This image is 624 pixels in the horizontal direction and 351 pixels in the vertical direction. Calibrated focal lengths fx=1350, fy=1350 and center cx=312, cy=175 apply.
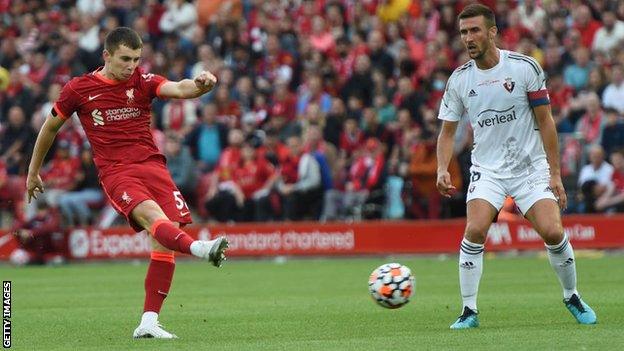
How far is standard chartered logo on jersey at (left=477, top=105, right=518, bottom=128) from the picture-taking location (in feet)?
35.0

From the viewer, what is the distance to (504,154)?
10.7 m

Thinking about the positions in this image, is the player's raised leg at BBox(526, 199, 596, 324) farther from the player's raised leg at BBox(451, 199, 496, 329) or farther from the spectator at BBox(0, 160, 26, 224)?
the spectator at BBox(0, 160, 26, 224)

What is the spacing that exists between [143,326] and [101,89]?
6.25ft

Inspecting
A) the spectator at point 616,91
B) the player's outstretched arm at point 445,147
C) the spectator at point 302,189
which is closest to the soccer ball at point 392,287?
the player's outstretched arm at point 445,147

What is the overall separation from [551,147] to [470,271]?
1.16m

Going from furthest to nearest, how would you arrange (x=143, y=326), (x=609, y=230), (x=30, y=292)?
(x=609, y=230) < (x=30, y=292) < (x=143, y=326)

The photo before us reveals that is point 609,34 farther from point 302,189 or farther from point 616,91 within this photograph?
point 302,189

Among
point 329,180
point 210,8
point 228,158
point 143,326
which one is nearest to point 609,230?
point 329,180

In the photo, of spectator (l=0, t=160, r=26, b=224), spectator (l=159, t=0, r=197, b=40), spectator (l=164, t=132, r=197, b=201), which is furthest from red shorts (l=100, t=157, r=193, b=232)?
spectator (l=159, t=0, r=197, b=40)

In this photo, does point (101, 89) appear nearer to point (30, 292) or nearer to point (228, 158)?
point (30, 292)

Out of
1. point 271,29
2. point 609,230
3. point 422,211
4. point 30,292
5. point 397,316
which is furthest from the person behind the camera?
point 271,29

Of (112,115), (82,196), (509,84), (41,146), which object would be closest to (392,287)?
(509,84)

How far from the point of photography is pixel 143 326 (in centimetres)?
1037

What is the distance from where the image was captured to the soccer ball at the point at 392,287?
Answer: 1092 cm
